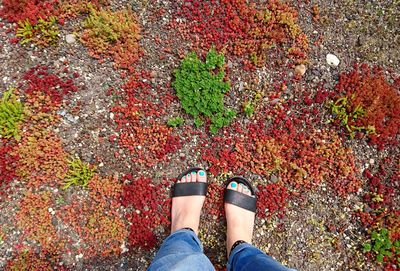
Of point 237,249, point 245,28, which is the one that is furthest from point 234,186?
point 245,28

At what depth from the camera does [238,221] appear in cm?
509

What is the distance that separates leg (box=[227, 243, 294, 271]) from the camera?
3804mm

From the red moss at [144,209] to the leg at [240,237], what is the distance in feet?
3.32

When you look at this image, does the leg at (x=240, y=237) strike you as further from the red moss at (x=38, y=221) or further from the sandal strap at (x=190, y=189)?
the red moss at (x=38, y=221)

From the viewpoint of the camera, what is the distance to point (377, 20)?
19.1 ft

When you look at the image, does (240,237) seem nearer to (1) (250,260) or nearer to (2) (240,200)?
(2) (240,200)

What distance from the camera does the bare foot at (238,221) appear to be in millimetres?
5016

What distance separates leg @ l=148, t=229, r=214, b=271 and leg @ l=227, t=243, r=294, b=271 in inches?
16.9

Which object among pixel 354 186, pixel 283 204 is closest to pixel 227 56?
pixel 283 204

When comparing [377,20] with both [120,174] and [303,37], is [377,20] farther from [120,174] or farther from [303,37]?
[120,174]

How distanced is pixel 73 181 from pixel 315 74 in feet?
14.3

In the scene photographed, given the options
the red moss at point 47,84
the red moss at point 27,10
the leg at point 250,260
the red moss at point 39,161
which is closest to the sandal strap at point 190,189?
the leg at point 250,260

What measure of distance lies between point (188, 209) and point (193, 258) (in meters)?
1.14

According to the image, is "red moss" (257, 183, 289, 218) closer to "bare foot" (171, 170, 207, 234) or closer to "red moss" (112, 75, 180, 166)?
"bare foot" (171, 170, 207, 234)
